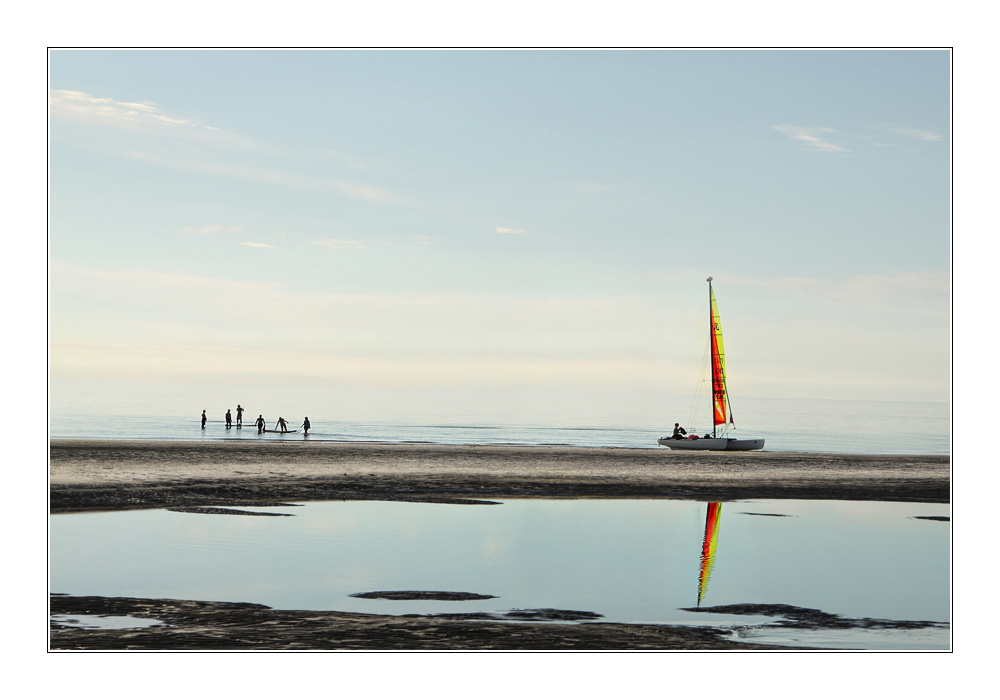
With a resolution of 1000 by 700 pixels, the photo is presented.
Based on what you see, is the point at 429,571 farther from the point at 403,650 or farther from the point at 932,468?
the point at 932,468

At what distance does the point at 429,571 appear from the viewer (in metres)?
12.5

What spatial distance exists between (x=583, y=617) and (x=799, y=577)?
14.2 feet

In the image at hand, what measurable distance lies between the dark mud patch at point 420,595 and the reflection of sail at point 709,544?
298cm

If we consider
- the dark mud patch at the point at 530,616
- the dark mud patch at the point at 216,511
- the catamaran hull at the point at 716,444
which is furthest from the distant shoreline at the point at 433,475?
the dark mud patch at the point at 530,616

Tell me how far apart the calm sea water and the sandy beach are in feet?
34.7

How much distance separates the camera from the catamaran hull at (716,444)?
4178cm

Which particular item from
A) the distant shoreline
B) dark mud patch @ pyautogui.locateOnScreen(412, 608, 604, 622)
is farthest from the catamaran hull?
dark mud patch @ pyautogui.locateOnScreen(412, 608, 604, 622)

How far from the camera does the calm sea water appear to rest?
2029 inches

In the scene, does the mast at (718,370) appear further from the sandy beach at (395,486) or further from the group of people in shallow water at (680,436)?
the sandy beach at (395,486)

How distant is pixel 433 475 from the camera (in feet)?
84.5

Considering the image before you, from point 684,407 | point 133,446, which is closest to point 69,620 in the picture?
point 133,446

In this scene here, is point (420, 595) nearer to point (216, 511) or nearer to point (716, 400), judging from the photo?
point (216, 511)

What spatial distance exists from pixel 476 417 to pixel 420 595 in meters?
69.9

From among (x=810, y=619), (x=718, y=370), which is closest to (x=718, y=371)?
(x=718, y=370)
